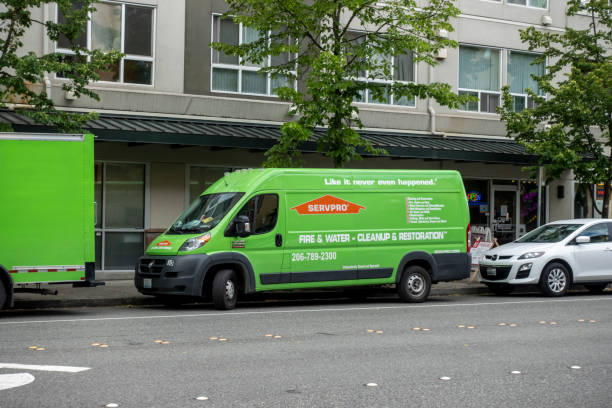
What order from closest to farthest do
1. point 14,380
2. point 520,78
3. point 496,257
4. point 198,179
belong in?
point 14,380, point 496,257, point 198,179, point 520,78

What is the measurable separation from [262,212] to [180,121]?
6.20 meters

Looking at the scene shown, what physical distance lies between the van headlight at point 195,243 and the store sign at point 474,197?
12.3 m

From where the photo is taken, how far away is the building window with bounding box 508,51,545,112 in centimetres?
2475

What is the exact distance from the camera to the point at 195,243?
13.2 metres

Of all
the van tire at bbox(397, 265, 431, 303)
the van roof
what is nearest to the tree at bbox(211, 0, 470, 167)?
the van roof

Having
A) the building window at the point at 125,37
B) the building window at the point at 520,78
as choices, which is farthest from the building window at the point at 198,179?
the building window at the point at 520,78

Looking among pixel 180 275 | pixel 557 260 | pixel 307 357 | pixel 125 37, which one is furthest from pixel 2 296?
pixel 557 260

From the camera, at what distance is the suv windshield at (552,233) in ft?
56.8

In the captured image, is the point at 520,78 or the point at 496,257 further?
the point at 520,78

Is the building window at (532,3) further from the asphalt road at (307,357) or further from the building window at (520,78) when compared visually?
the asphalt road at (307,357)

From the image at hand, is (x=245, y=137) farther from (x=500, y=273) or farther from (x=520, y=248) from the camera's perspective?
(x=520, y=248)

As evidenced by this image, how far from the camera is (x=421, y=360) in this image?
857 centimetres

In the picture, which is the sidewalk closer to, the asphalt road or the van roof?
the asphalt road

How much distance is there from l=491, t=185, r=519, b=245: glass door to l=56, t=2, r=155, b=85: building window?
36.4ft
